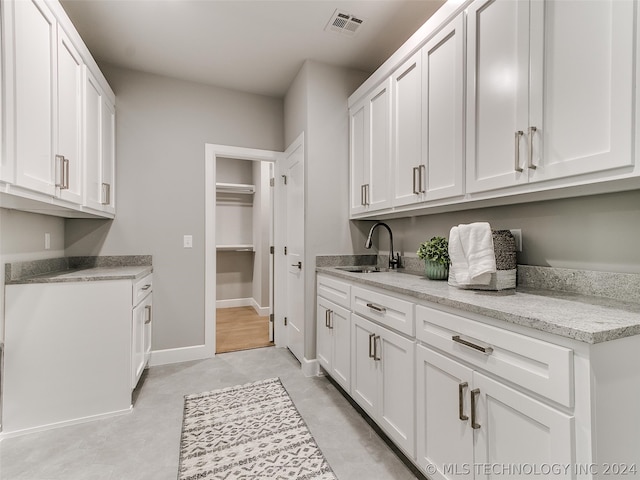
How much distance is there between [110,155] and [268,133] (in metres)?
1.50

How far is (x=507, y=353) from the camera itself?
101 centimetres

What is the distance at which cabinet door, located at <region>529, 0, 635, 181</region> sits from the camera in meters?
0.98

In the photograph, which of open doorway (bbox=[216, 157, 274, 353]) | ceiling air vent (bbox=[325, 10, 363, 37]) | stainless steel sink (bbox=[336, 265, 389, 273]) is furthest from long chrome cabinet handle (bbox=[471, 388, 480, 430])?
open doorway (bbox=[216, 157, 274, 353])

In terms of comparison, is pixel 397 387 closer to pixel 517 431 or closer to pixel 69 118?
pixel 517 431

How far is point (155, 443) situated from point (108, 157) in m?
2.25

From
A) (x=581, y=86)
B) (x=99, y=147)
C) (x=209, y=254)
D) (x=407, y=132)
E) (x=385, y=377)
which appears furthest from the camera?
(x=209, y=254)

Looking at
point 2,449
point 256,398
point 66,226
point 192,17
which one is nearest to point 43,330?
point 2,449

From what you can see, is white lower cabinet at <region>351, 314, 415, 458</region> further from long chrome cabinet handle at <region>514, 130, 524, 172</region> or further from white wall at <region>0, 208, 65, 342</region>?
white wall at <region>0, 208, 65, 342</region>

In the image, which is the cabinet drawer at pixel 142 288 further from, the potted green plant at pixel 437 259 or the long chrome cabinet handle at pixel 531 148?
the long chrome cabinet handle at pixel 531 148

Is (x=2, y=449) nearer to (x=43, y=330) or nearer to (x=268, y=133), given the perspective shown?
(x=43, y=330)

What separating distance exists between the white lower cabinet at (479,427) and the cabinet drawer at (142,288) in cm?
194

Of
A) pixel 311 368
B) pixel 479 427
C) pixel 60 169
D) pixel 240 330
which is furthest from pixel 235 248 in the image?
pixel 479 427

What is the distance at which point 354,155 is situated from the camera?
2.66 m

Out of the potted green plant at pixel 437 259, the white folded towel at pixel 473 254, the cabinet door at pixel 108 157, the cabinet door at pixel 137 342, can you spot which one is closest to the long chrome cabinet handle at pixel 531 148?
the white folded towel at pixel 473 254
